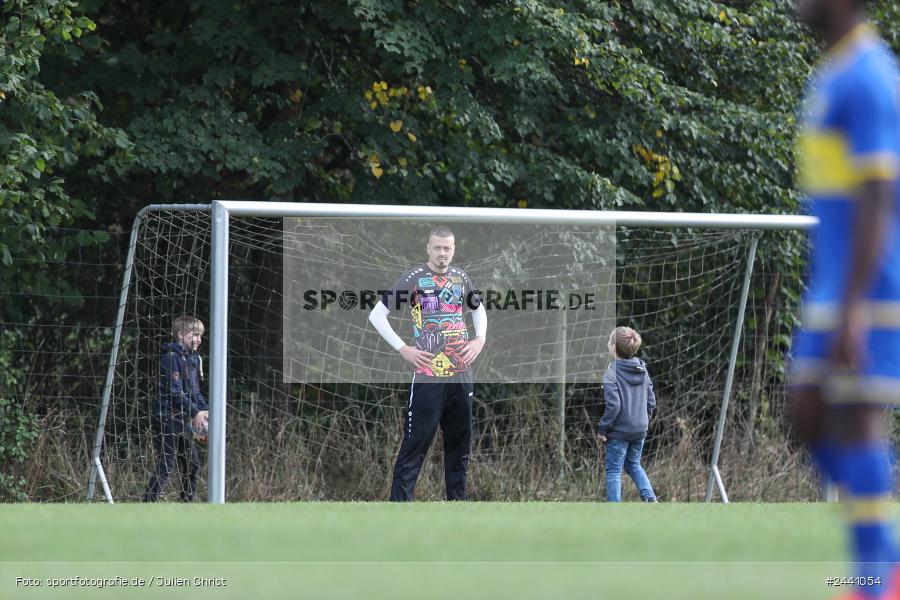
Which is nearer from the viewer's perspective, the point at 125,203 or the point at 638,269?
the point at 638,269

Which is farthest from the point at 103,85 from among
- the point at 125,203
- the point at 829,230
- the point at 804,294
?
the point at 829,230

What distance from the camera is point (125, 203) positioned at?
44.2 feet

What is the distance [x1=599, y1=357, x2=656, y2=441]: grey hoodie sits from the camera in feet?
32.1

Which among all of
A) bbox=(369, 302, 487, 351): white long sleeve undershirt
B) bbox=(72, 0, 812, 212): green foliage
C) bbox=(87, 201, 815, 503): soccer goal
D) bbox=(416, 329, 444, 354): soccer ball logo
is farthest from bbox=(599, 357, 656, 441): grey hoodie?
bbox=(72, 0, 812, 212): green foliage

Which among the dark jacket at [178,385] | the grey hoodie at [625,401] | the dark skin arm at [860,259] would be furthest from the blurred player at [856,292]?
the dark jacket at [178,385]

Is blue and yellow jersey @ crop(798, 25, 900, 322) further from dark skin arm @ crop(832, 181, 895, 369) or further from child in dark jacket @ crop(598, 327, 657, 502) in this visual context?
child in dark jacket @ crop(598, 327, 657, 502)

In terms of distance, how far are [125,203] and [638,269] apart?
209 inches

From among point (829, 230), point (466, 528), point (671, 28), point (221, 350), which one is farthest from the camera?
point (671, 28)

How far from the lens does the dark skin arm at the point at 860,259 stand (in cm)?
329

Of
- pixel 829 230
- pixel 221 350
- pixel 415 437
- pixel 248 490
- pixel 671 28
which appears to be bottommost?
pixel 248 490

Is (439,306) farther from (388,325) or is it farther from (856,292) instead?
(856,292)

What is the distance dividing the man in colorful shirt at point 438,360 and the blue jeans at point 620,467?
1.22m

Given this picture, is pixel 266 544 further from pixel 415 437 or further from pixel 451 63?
pixel 451 63

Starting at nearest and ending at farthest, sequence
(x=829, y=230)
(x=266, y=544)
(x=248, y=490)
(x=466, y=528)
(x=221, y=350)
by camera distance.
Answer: (x=829, y=230), (x=266, y=544), (x=466, y=528), (x=221, y=350), (x=248, y=490)
